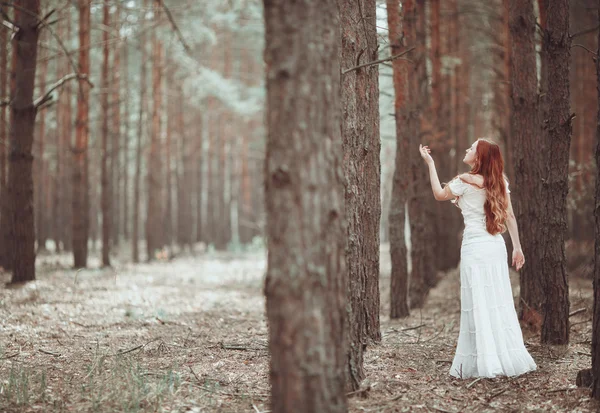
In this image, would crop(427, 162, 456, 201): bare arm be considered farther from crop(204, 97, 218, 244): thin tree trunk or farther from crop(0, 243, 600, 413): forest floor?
crop(204, 97, 218, 244): thin tree trunk

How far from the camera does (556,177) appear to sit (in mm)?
6000

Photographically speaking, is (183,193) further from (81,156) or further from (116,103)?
(81,156)

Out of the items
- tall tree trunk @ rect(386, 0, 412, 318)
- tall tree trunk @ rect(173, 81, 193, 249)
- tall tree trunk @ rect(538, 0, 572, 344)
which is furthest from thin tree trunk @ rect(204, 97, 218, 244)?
tall tree trunk @ rect(538, 0, 572, 344)

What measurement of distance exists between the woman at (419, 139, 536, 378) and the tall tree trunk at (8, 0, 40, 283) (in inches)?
310

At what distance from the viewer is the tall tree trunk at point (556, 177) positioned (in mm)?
5844

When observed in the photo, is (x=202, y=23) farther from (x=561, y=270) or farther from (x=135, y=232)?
(x=561, y=270)

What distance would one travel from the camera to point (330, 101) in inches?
131

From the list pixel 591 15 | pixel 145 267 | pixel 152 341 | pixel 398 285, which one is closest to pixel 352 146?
pixel 152 341

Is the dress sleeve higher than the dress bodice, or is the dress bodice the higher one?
the dress sleeve

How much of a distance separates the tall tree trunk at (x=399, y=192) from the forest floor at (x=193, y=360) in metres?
0.46

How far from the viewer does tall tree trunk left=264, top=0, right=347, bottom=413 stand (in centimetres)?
317

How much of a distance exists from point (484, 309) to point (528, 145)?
9.50 feet

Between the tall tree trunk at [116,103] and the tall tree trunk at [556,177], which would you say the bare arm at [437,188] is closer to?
the tall tree trunk at [556,177]

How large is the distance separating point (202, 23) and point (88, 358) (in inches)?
648
